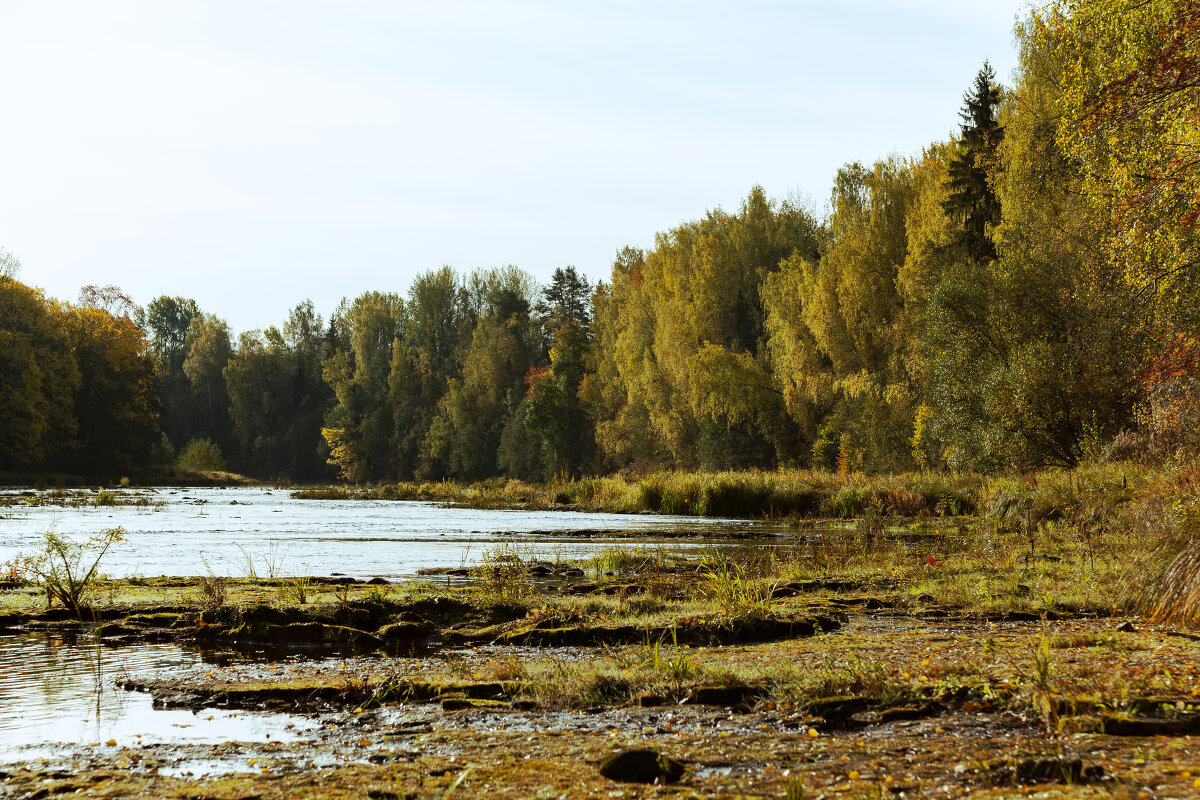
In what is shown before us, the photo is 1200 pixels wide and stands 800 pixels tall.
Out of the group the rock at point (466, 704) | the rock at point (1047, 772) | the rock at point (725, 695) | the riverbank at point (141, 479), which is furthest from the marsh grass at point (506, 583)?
the riverbank at point (141, 479)

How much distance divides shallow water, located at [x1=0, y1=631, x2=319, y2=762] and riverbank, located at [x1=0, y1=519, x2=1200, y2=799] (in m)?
0.22

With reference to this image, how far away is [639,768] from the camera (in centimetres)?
451

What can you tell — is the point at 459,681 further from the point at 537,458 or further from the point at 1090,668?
the point at 537,458

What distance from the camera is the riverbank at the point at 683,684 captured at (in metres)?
4.46

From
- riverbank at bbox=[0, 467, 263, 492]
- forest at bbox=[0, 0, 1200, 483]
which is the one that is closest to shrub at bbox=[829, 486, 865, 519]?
forest at bbox=[0, 0, 1200, 483]

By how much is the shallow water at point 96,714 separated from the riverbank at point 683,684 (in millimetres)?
219

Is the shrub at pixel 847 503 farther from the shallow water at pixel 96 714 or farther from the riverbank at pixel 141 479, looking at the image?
the riverbank at pixel 141 479

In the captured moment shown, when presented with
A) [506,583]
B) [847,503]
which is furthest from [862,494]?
[506,583]

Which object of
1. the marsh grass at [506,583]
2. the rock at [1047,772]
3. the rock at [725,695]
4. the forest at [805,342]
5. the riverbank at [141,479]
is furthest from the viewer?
the riverbank at [141,479]

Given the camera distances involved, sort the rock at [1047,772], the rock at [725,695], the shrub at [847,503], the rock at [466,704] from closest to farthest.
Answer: the rock at [1047,772] < the rock at [725,695] < the rock at [466,704] < the shrub at [847,503]

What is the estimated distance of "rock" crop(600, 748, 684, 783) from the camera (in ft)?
14.6

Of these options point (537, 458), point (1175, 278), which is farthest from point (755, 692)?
point (537, 458)

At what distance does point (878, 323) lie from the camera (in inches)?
1683

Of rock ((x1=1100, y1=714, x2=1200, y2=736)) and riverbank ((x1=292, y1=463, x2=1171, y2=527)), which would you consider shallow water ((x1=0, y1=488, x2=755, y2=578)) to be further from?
rock ((x1=1100, y1=714, x2=1200, y2=736))
